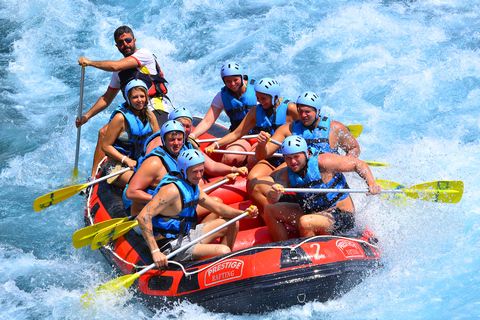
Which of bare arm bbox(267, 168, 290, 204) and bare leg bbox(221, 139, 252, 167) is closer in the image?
bare arm bbox(267, 168, 290, 204)

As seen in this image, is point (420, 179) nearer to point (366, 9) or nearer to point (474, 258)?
point (474, 258)

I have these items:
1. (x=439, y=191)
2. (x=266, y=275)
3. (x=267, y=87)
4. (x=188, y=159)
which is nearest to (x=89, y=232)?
(x=188, y=159)

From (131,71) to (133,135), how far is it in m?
0.93

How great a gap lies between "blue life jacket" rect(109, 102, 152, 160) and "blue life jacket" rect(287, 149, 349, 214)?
1808mm

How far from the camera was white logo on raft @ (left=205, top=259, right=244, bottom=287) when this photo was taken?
432 centimetres

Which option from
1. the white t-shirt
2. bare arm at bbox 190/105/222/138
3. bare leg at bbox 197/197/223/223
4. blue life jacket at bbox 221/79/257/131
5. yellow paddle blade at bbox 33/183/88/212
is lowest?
bare leg at bbox 197/197/223/223

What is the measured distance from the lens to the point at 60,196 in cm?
582

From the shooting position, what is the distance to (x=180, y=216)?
450 centimetres

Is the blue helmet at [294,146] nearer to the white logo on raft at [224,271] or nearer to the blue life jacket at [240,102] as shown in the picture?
the white logo on raft at [224,271]

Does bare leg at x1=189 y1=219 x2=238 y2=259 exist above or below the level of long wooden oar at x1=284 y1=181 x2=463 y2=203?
above

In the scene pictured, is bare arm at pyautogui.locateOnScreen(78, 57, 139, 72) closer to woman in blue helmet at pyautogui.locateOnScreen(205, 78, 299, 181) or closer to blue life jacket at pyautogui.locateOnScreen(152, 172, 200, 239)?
woman in blue helmet at pyautogui.locateOnScreen(205, 78, 299, 181)

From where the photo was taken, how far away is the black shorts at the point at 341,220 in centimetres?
468

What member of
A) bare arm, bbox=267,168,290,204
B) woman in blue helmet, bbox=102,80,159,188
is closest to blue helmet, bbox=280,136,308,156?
bare arm, bbox=267,168,290,204

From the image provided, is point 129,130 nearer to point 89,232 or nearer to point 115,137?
point 115,137
